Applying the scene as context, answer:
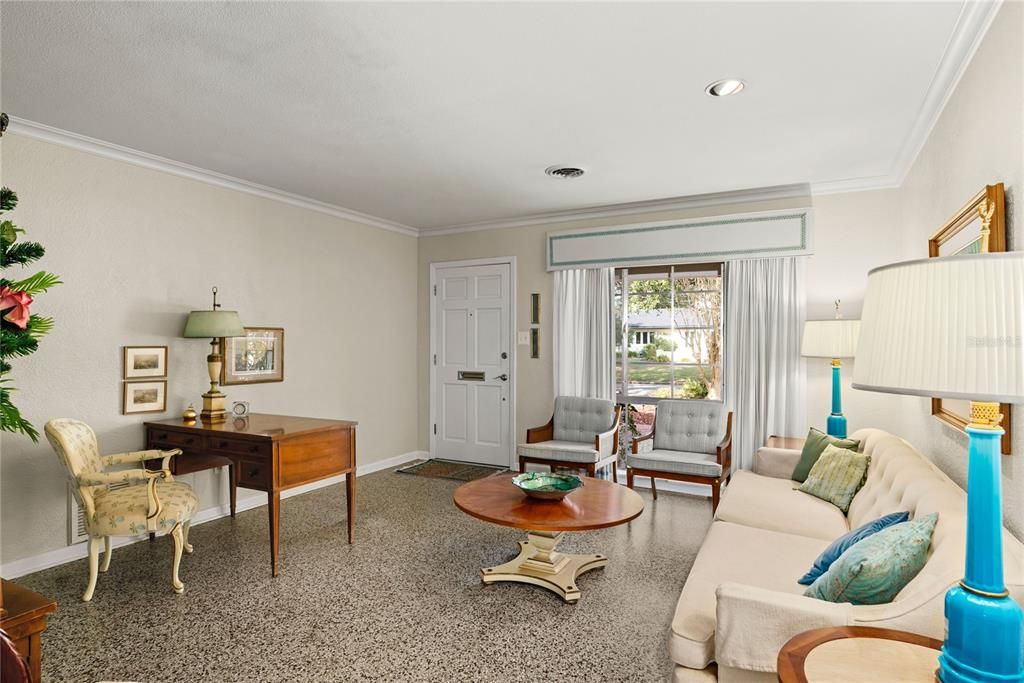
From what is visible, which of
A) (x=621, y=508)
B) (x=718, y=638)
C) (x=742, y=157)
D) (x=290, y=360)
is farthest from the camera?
(x=290, y=360)

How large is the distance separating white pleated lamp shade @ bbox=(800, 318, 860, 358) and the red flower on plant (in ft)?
13.7

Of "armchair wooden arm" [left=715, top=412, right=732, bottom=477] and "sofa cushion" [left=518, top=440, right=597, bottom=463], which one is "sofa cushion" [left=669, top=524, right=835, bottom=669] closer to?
"armchair wooden arm" [left=715, top=412, right=732, bottom=477]

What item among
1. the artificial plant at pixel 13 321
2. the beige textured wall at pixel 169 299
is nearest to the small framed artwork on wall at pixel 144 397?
the beige textured wall at pixel 169 299

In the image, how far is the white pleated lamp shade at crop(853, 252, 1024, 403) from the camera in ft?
3.24

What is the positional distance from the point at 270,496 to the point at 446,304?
3.33m

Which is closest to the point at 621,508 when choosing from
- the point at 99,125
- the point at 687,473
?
the point at 687,473

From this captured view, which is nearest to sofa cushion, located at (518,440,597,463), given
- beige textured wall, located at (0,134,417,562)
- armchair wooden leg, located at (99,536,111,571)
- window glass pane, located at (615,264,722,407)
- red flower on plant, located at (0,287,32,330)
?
window glass pane, located at (615,264,722,407)

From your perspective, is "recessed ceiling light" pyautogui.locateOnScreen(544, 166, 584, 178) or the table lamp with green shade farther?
"recessed ceiling light" pyautogui.locateOnScreen(544, 166, 584, 178)

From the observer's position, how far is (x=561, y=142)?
3652 millimetres

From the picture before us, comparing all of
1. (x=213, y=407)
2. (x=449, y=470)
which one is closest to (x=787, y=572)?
(x=213, y=407)

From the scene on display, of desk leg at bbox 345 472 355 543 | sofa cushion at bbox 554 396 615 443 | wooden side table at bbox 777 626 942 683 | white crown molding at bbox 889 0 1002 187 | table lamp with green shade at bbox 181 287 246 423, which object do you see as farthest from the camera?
sofa cushion at bbox 554 396 615 443

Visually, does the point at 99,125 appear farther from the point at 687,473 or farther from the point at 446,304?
the point at 687,473

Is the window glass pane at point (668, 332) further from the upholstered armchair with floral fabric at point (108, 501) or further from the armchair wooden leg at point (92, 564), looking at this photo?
the armchair wooden leg at point (92, 564)

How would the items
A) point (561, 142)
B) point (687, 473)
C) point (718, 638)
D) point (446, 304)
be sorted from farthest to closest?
point (446, 304) < point (687, 473) < point (561, 142) < point (718, 638)
